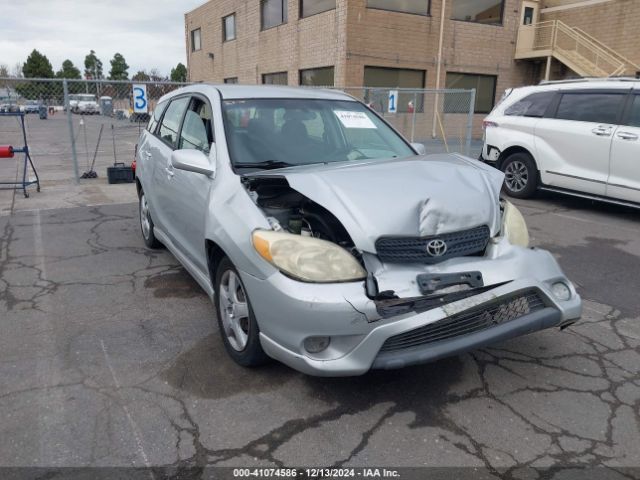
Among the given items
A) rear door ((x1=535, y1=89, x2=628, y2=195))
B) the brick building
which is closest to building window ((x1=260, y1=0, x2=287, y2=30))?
the brick building

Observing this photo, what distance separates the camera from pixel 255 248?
283 cm

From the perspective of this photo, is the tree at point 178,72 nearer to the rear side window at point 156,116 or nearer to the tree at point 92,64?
the tree at point 92,64

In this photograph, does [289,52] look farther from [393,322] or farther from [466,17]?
[393,322]

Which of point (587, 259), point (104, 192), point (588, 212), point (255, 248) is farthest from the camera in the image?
point (104, 192)

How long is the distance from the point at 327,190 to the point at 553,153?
6.33m

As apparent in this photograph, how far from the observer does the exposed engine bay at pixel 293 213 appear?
2982 mm

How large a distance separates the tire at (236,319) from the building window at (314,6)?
49.8 feet

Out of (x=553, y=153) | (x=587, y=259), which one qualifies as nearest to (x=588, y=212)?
(x=553, y=153)

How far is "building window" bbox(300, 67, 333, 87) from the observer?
17.4 meters

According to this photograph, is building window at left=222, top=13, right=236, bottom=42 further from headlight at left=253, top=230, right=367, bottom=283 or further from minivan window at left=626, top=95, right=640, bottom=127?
headlight at left=253, top=230, right=367, bottom=283

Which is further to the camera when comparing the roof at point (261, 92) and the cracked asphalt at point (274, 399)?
the roof at point (261, 92)

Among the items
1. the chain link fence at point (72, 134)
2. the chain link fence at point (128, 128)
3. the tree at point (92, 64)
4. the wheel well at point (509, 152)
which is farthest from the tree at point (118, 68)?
the wheel well at point (509, 152)

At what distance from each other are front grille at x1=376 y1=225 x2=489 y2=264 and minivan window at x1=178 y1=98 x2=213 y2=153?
69.8 inches

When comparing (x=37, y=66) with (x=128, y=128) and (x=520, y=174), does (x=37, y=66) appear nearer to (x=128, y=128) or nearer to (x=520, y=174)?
(x=128, y=128)
